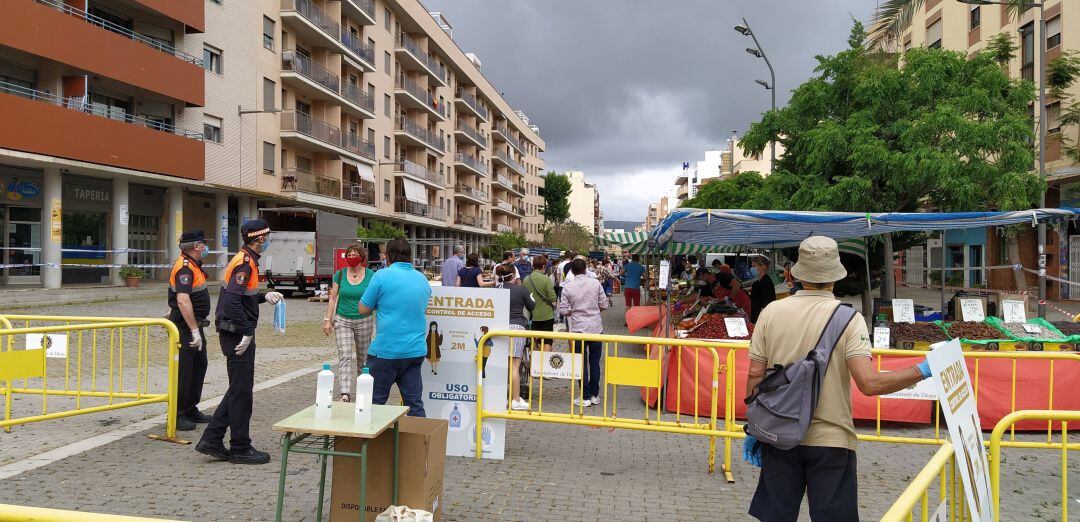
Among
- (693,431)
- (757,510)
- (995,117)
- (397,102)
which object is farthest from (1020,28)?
(397,102)

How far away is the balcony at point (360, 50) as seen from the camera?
3816 centimetres

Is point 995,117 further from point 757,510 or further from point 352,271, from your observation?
point 757,510

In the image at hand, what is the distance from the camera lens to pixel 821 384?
3.02 metres

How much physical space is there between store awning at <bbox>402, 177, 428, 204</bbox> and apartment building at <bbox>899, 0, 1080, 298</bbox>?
104 ft

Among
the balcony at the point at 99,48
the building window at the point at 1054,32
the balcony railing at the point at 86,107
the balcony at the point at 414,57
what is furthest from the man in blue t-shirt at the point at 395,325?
the balcony at the point at 414,57

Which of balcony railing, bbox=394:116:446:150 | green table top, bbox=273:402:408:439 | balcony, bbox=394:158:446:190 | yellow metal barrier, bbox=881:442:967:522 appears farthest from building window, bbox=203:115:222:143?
yellow metal barrier, bbox=881:442:967:522

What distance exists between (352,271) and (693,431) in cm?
408

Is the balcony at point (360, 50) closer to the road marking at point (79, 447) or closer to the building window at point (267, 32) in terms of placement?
the building window at point (267, 32)

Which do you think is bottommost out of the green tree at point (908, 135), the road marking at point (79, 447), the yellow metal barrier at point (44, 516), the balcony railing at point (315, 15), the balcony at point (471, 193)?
the road marking at point (79, 447)

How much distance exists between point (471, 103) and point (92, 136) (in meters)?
43.7

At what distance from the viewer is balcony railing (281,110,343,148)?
108 feet

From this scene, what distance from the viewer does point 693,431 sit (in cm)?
564

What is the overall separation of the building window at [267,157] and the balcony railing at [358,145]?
5.67 metres

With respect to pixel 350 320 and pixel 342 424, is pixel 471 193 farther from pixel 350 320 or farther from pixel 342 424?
pixel 342 424
